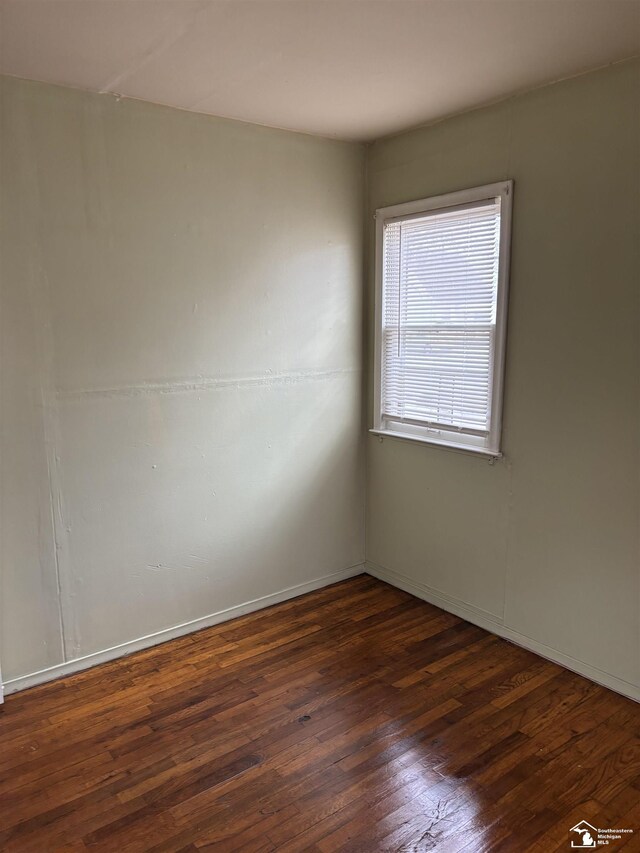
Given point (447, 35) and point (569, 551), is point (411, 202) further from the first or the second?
point (569, 551)

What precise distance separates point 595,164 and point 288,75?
1314 millimetres

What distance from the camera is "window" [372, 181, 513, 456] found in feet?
9.82

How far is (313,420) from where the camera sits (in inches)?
141

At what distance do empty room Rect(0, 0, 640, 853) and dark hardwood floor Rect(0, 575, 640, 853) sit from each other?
0.04ft

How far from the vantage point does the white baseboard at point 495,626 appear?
269 centimetres

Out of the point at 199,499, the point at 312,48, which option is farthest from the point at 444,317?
the point at 199,499

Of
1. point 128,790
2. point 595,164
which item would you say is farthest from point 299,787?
point 595,164

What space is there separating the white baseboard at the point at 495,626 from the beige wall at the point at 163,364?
0.43 meters

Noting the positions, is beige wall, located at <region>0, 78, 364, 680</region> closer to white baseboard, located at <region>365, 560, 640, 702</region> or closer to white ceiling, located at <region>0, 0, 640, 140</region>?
white ceiling, located at <region>0, 0, 640, 140</region>

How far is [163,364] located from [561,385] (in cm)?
185

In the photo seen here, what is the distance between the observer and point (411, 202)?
333 cm

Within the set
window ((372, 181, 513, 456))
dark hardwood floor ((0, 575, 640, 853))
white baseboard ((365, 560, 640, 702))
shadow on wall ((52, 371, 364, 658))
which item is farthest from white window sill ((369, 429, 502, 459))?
dark hardwood floor ((0, 575, 640, 853))

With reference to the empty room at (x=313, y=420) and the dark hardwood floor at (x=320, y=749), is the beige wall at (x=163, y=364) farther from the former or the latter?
the dark hardwood floor at (x=320, y=749)

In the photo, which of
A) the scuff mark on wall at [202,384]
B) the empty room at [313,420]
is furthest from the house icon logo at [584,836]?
the scuff mark on wall at [202,384]
